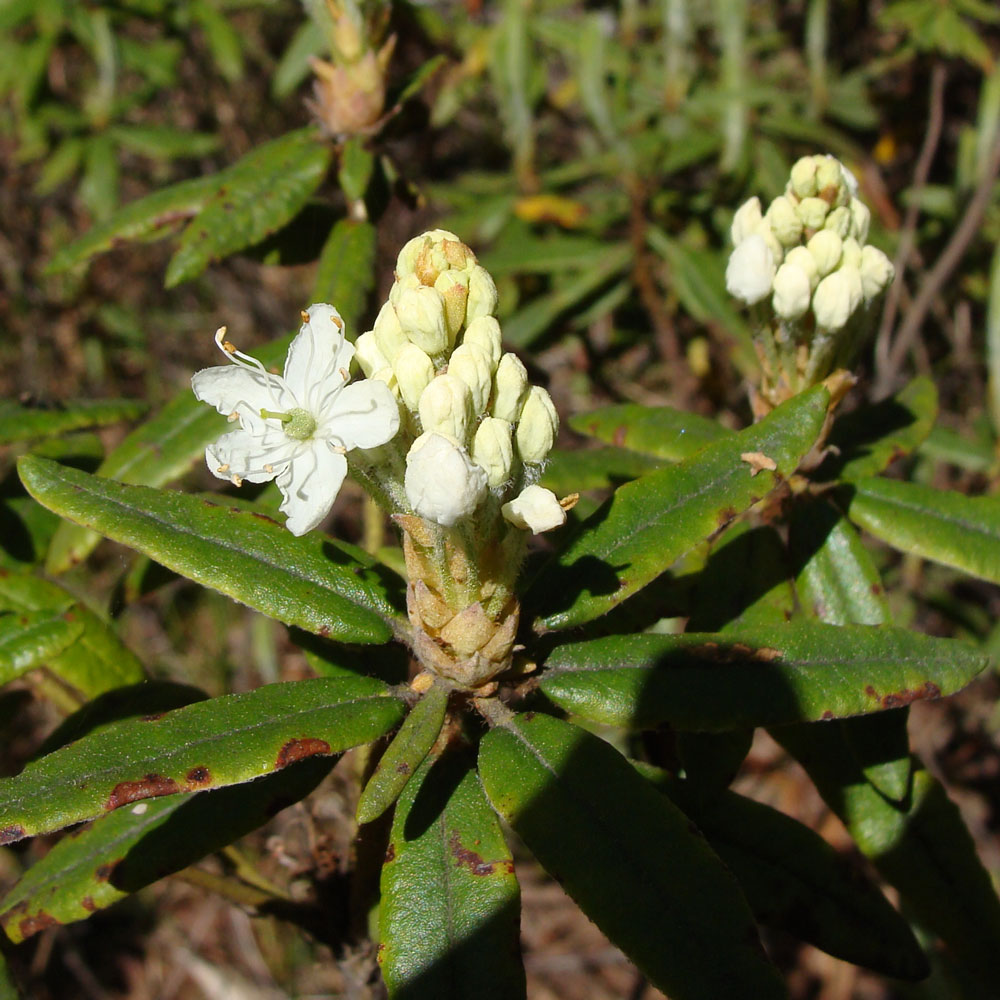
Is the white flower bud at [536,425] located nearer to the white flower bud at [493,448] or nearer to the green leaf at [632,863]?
the white flower bud at [493,448]

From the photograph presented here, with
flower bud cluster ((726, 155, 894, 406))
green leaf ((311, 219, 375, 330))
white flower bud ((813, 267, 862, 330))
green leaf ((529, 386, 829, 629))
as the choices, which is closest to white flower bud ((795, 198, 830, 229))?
flower bud cluster ((726, 155, 894, 406))

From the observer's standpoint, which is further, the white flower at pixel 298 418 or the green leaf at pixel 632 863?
the white flower at pixel 298 418

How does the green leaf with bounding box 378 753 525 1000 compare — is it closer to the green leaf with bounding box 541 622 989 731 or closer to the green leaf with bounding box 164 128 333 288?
the green leaf with bounding box 541 622 989 731

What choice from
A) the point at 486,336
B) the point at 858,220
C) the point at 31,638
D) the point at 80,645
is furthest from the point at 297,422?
the point at 858,220

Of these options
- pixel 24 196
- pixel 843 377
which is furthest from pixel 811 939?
pixel 24 196

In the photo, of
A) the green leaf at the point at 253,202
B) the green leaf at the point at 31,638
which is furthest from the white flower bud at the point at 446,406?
the green leaf at the point at 253,202

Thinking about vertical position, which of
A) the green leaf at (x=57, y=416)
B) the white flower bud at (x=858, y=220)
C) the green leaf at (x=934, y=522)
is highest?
the white flower bud at (x=858, y=220)

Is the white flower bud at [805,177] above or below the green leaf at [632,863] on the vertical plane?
above

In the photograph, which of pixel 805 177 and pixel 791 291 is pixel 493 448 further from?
pixel 805 177
